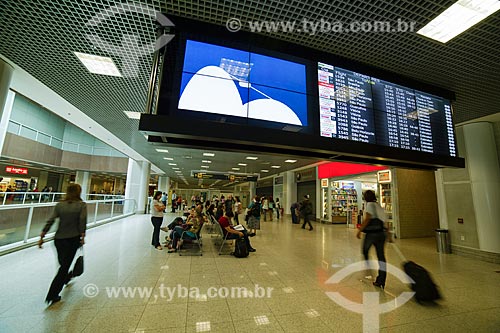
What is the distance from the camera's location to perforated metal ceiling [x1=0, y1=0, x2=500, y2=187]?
2439 mm

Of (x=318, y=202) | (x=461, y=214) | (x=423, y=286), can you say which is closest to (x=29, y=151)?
(x=318, y=202)

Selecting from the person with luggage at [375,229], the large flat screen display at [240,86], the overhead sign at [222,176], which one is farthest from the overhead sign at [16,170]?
the person with luggage at [375,229]

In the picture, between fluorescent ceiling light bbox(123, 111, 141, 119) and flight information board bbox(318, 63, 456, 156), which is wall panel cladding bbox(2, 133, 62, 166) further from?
flight information board bbox(318, 63, 456, 156)

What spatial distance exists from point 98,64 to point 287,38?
3.28m

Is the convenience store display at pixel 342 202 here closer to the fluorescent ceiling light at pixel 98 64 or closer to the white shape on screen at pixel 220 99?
the white shape on screen at pixel 220 99

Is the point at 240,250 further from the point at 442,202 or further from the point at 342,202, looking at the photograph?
the point at 342,202

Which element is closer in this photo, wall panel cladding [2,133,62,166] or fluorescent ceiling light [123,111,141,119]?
fluorescent ceiling light [123,111,141,119]

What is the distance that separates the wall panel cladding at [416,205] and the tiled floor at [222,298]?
3567mm

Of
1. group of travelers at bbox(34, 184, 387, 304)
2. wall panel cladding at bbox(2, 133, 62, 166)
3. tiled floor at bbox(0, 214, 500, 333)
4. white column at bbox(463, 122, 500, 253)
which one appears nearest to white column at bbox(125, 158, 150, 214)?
wall panel cladding at bbox(2, 133, 62, 166)

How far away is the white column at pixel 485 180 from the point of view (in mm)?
5312

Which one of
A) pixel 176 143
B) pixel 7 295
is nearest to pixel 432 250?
pixel 176 143

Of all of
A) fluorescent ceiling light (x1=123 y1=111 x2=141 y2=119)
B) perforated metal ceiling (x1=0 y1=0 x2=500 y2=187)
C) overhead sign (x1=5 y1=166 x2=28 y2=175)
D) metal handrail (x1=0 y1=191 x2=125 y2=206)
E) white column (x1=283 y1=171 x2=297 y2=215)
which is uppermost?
fluorescent ceiling light (x1=123 y1=111 x2=141 y2=119)

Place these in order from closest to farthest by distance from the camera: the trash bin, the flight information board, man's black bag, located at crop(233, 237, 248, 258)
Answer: the flight information board, man's black bag, located at crop(233, 237, 248, 258), the trash bin

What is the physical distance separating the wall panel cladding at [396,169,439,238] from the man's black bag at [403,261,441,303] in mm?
6598
